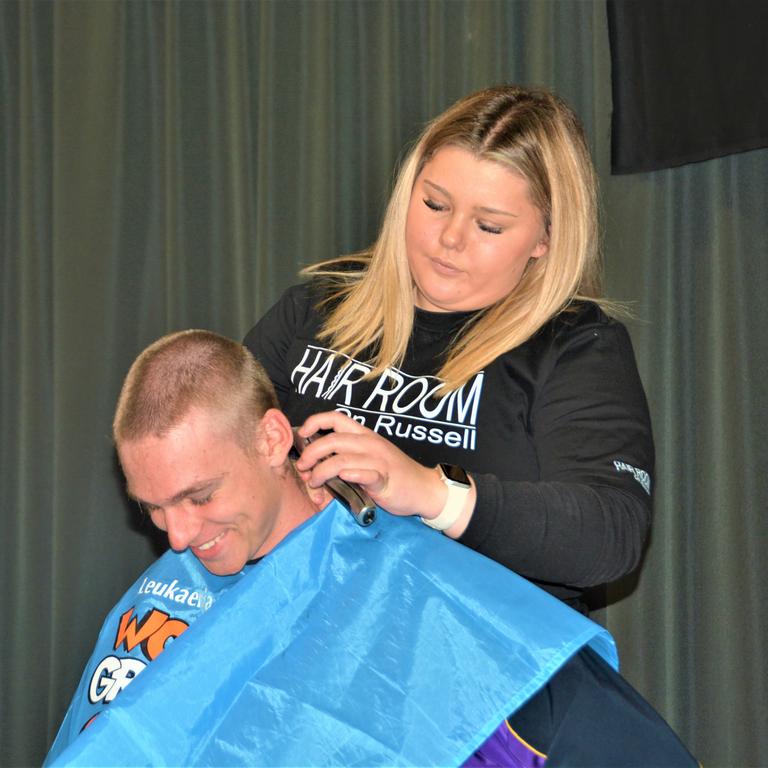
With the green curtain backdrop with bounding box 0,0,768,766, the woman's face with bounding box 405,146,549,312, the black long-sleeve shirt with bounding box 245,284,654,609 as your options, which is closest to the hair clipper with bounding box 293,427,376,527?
the black long-sleeve shirt with bounding box 245,284,654,609

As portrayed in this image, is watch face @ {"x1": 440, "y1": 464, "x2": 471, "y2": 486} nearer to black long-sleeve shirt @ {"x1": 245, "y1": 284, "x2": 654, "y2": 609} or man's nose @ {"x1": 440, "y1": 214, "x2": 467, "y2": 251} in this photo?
black long-sleeve shirt @ {"x1": 245, "y1": 284, "x2": 654, "y2": 609}

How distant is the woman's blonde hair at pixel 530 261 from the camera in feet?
5.17

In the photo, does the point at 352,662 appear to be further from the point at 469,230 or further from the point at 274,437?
the point at 469,230

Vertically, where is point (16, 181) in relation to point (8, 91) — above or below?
below

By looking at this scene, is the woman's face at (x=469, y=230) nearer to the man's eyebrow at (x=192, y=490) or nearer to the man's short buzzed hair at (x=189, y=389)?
the man's short buzzed hair at (x=189, y=389)

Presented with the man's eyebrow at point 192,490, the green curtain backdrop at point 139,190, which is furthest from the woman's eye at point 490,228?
the green curtain backdrop at point 139,190

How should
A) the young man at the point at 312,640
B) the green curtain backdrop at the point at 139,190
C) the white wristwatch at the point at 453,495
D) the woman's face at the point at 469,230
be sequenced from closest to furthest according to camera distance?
1. the young man at the point at 312,640
2. the white wristwatch at the point at 453,495
3. the woman's face at the point at 469,230
4. the green curtain backdrop at the point at 139,190

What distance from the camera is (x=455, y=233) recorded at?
156 cm

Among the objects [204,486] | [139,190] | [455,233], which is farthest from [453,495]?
[139,190]

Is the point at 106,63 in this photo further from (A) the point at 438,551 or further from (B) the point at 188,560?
(A) the point at 438,551

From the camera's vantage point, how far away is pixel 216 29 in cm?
272

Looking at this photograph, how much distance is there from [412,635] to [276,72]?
183 centimetres

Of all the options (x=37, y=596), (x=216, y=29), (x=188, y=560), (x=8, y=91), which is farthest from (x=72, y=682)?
(x=216, y=29)

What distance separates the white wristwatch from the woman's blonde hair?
29 cm
